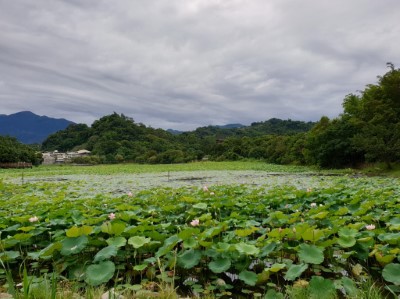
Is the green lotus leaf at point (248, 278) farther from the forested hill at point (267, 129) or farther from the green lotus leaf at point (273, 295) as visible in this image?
the forested hill at point (267, 129)

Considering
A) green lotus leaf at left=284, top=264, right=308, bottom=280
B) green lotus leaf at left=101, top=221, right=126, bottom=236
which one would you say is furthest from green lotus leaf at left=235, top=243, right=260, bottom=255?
green lotus leaf at left=101, top=221, right=126, bottom=236

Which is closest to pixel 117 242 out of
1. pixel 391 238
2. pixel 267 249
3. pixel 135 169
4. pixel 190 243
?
pixel 190 243

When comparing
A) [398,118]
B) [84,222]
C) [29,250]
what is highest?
[398,118]

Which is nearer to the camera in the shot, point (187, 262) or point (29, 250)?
point (187, 262)

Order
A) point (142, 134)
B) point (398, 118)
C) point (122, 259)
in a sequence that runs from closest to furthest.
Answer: point (122, 259) → point (398, 118) → point (142, 134)

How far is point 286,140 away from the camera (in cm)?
4000

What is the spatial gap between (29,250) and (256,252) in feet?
7.43

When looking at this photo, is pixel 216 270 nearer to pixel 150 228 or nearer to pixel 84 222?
pixel 150 228

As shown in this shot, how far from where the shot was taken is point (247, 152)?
164 feet

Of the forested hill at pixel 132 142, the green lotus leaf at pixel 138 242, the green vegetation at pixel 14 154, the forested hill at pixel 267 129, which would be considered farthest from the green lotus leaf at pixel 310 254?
the forested hill at pixel 267 129

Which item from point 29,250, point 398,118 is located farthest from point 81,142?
point 29,250

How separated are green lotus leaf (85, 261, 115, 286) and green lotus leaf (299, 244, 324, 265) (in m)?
1.30

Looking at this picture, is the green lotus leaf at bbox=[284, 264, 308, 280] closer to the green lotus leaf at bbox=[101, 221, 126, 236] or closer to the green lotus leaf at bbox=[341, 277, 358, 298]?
the green lotus leaf at bbox=[341, 277, 358, 298]

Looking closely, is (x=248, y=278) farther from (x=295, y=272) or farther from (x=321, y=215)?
(x=321, y=215)
